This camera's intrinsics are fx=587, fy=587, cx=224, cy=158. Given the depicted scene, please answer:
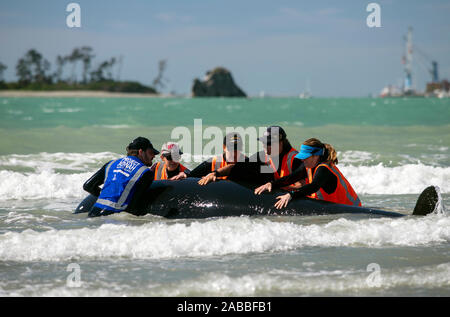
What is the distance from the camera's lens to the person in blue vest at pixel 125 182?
832cm

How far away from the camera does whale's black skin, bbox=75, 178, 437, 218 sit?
8359 millimetres

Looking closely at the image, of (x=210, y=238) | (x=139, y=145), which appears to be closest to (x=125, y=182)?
(x=139, y=145)

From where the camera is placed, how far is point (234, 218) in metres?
8.16

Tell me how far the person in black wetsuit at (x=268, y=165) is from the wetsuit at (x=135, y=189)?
2.69ft

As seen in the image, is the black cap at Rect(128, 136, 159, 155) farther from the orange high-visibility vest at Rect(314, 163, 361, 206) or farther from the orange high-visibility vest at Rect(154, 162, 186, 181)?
the orange high-visibility vest at Rect(314, 163, 361, 206)

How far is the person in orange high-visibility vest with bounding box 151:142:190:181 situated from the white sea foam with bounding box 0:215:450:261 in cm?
142

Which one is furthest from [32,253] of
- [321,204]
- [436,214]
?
[436,214]

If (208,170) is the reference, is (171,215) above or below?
below

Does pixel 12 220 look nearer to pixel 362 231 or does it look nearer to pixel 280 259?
pixel 280 259

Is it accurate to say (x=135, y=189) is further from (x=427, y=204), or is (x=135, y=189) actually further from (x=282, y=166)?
(x=427, y=204)

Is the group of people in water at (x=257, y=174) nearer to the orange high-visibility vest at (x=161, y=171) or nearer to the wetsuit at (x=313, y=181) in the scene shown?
the wetsuit at (x=313, y=181)

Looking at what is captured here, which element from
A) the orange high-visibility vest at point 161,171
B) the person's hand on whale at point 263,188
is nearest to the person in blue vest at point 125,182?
the orange high-visibility vest at point 161,171

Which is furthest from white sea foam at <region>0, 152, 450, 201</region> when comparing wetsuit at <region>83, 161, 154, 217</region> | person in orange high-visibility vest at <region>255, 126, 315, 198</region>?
person in orange high-visibility vest at <region>255, 126, 315, 198</region>
